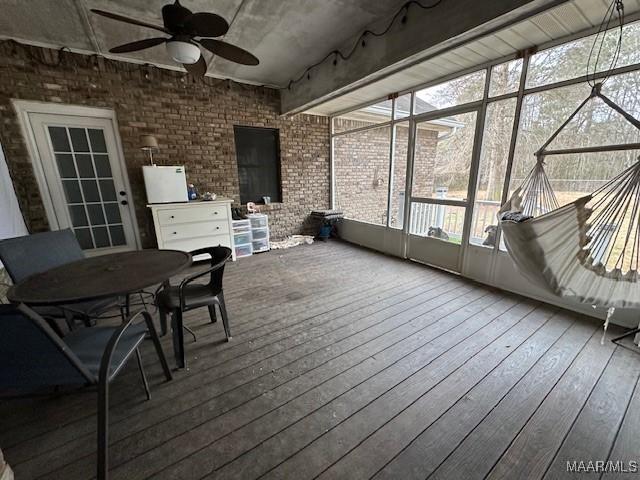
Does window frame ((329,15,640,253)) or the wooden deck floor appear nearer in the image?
the wooden deck floor

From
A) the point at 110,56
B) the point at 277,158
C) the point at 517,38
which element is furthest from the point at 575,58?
the point at 110,56

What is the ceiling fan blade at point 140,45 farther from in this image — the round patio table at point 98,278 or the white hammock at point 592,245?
the white hammock at point 592,245

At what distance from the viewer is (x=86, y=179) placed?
3.56 metres

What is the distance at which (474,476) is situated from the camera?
1.18 m

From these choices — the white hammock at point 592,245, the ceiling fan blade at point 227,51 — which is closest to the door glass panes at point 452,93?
the white hammock at point 592,245

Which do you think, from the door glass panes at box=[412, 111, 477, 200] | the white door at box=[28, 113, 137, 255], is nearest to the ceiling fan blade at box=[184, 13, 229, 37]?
the white door at box=[28, 113, 137, 255]

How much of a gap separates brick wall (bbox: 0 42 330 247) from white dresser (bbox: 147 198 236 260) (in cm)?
60

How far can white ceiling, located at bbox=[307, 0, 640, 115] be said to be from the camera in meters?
1.93

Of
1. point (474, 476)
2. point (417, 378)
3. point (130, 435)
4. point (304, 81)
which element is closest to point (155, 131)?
point (304, 81)

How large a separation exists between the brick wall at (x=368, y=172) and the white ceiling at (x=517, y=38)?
88 cm

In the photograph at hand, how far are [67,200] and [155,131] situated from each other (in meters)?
1.49

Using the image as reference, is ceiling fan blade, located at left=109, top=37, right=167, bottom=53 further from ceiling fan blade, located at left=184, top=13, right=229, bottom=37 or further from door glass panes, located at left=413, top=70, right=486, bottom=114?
door glass panes, located at left=413, top=70, right=486, bottom=114

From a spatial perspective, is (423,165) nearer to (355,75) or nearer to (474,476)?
(355,75)

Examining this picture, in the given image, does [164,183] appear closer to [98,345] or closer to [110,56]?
[110,56]
